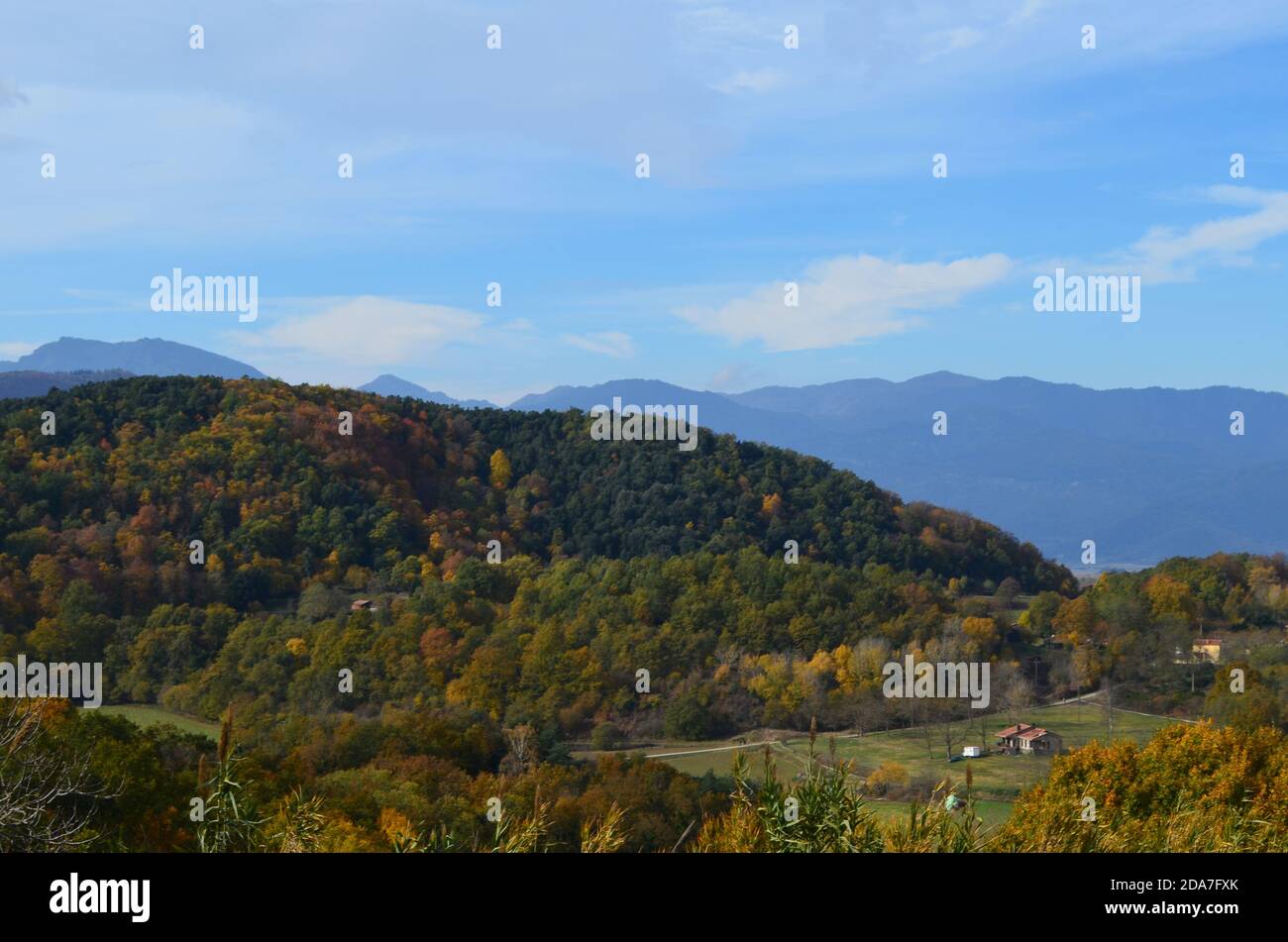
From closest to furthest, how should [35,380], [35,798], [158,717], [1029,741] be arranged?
1. [35,798]
2. [1029,741]
3. [158,717]
4. [35,380]

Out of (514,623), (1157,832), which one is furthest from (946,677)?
(1157,832)

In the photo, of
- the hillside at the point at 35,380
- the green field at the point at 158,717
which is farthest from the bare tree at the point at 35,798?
the hillside at the point at 35,380
